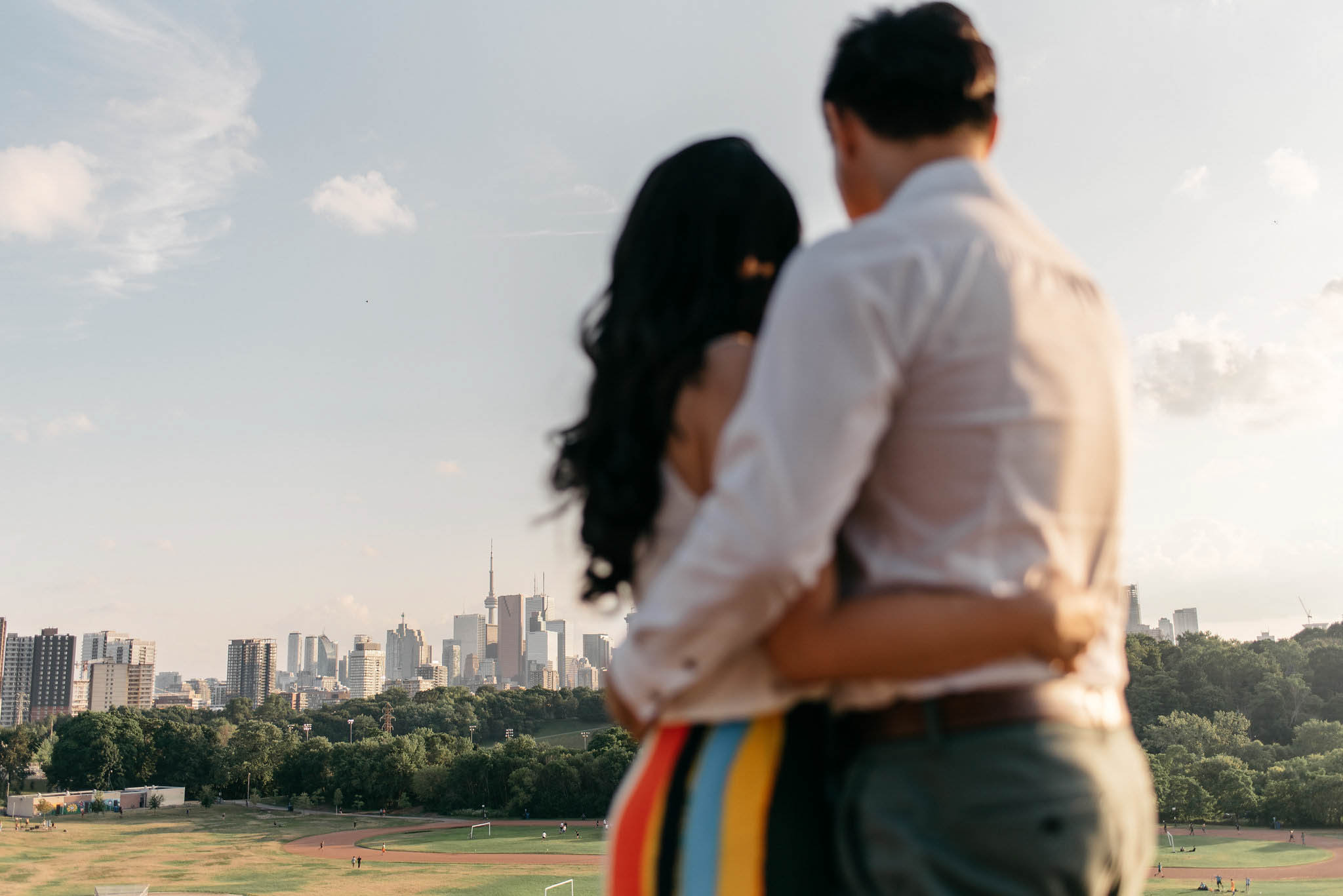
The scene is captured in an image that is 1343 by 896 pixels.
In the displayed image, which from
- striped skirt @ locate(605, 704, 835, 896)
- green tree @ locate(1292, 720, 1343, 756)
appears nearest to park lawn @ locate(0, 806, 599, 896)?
striped skirt @ locate(605, 704, 835, 896)

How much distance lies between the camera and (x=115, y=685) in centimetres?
12088

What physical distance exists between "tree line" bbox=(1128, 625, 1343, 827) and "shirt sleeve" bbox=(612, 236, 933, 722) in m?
41.4

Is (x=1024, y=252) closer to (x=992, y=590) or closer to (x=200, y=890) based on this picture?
(x=992, y=590)

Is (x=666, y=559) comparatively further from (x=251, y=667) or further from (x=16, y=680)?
(x=251, y=667)

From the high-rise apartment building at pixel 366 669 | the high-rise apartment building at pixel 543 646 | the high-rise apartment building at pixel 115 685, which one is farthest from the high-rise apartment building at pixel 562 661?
the high-rise apartment building at pixel 115 685

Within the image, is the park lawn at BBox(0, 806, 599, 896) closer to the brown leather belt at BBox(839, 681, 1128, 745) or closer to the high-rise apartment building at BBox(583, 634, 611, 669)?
the brown leather belt at BBox(839, 681, 1128, 745)

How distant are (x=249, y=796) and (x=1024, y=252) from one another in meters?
63.8

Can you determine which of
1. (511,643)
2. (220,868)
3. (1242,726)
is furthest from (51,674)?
(1242,726)

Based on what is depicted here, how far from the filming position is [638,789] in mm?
1274

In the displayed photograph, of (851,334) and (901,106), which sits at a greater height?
(901,106)

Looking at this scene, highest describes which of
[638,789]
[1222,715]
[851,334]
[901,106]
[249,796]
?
[901,106]

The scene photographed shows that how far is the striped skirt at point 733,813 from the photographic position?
1.15 m

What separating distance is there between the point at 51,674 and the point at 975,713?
148 m

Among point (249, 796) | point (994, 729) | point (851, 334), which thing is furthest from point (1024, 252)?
point (249, 796)
